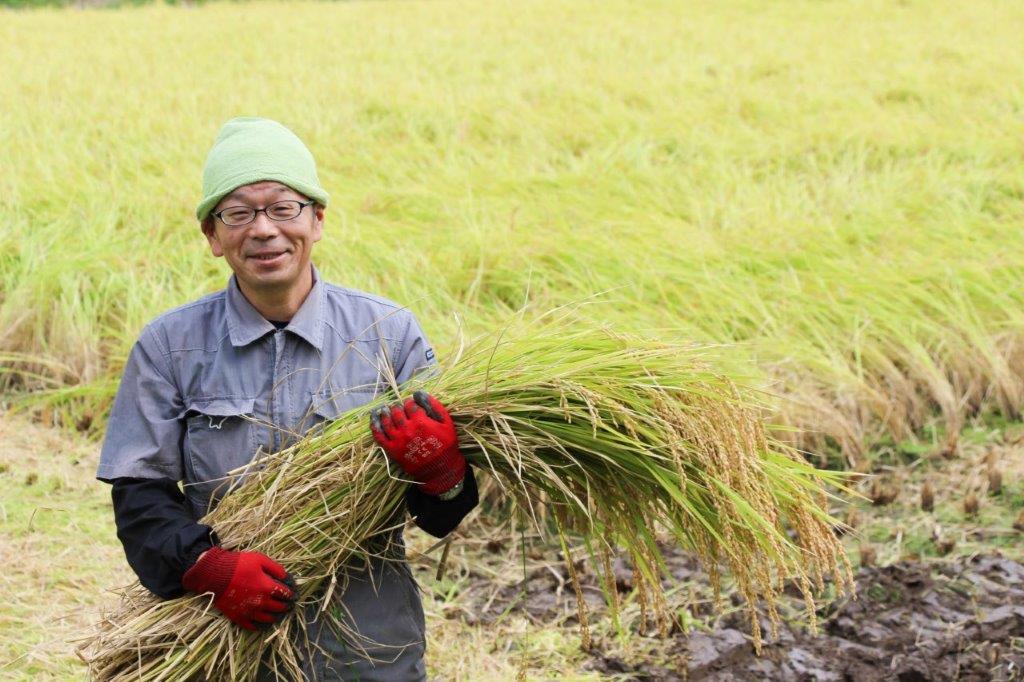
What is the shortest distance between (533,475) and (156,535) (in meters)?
0.64

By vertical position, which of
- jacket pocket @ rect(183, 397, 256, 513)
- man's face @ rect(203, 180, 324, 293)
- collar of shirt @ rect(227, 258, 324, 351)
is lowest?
jacket pocket @ rect(183, 397, 256, 513)

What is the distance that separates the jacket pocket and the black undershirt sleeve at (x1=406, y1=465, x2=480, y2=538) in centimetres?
30

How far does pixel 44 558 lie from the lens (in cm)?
301

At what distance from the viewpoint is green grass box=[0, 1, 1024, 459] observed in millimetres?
3844

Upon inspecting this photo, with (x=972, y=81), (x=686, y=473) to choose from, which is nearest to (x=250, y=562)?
(x=686, y=473)

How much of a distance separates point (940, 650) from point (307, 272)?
186cm

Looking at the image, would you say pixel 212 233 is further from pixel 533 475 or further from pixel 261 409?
pixel 533 475

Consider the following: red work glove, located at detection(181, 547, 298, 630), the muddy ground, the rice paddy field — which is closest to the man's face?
the rice paddy field

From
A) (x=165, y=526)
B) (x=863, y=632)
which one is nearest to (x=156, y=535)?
(x=165, y=526)

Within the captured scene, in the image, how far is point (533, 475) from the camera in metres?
1.92

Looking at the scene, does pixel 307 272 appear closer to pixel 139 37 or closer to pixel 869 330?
pixel 869 330

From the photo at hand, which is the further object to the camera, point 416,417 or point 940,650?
point 940,650

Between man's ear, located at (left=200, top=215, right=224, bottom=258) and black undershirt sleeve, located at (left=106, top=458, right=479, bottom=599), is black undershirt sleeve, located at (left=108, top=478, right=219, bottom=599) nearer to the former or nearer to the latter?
black undershirt sleeve, located at (left=106, top=458, right=479, bottom=599)

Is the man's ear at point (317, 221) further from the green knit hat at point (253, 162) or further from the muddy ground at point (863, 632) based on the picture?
the muddy ground at point (863, 632)
